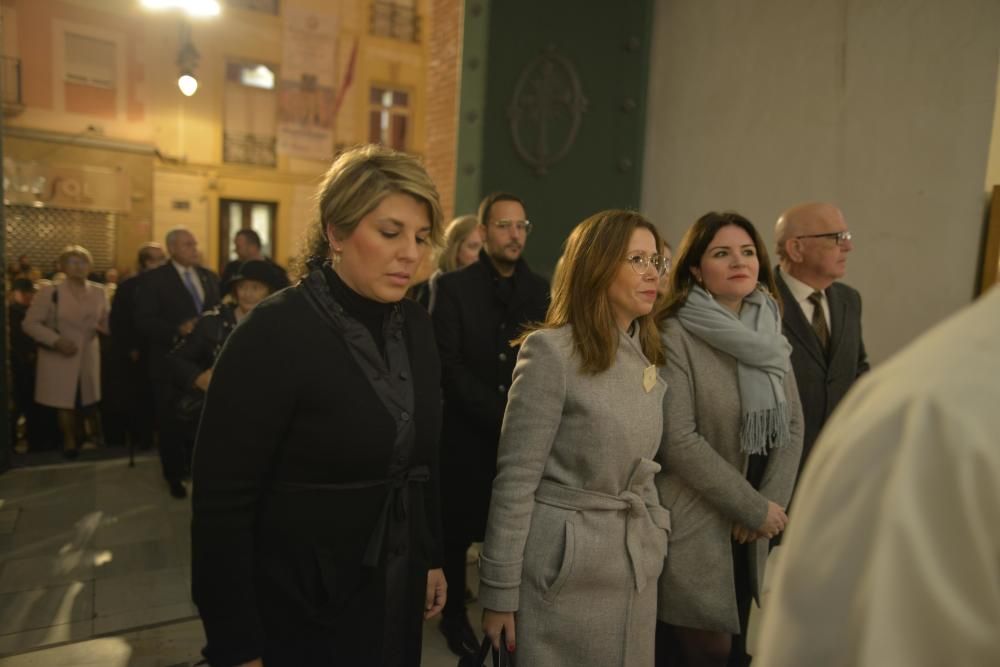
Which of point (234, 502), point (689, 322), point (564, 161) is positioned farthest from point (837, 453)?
point (564, 161)

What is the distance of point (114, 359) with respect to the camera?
659 centimetres

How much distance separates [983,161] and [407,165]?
3143mm

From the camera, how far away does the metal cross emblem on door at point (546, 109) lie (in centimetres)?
489

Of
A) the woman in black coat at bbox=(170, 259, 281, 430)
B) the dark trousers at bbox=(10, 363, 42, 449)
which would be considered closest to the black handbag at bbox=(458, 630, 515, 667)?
the woman in black coat at bbox=(170, 259, 281, 430)

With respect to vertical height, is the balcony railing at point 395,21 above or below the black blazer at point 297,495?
above

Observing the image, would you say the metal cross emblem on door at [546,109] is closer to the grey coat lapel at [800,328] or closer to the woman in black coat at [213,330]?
the woman in black coat at [213,330]

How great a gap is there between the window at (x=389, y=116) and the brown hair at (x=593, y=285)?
734 inches

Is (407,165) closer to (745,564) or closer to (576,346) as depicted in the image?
(576,346)

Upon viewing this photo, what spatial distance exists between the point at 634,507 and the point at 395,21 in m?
20.6

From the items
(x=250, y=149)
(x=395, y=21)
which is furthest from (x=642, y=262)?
(x=395, y=21)

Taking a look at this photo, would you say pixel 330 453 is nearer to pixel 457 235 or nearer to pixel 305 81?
pixel 457 235

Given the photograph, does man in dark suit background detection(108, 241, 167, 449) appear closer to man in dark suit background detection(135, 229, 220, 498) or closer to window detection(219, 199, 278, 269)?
man in dark suit background detection(135, 229, 220, 498)

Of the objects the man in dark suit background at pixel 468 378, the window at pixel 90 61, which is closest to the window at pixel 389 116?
the window at pixel 90 61

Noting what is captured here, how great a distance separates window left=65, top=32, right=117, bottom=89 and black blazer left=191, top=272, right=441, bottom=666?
17369 mm
